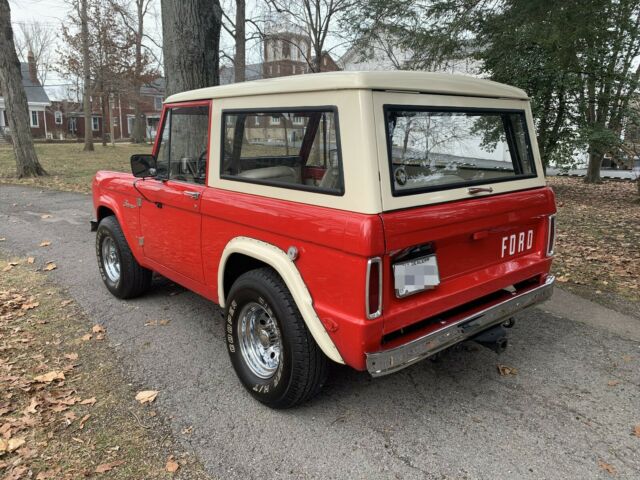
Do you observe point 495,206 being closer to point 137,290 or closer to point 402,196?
point 402,196

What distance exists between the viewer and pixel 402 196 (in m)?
2.55

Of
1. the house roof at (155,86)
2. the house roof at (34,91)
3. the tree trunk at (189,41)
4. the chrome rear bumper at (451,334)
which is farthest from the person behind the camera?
the house roof at (34,91)

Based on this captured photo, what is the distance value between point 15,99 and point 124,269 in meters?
12.4

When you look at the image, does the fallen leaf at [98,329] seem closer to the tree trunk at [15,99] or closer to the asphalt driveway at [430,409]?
the asphalt driveway at [430,409]

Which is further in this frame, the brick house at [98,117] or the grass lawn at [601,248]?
the brick house at [98,117]

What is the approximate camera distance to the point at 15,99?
46.4 feet

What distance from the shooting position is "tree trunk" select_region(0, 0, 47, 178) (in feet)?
44.4

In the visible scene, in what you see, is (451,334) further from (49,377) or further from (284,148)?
(49,377)

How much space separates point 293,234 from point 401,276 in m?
0.64

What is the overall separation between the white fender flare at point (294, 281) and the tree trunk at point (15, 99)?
1425 cm

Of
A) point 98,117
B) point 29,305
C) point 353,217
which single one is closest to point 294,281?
point 353,217

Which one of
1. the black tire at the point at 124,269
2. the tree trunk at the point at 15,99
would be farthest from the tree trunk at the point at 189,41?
the tree trunk at the point at 15,99

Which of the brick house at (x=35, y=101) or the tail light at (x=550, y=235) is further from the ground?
the brick house at (x=35, y=101)

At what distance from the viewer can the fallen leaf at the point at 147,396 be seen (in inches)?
127
